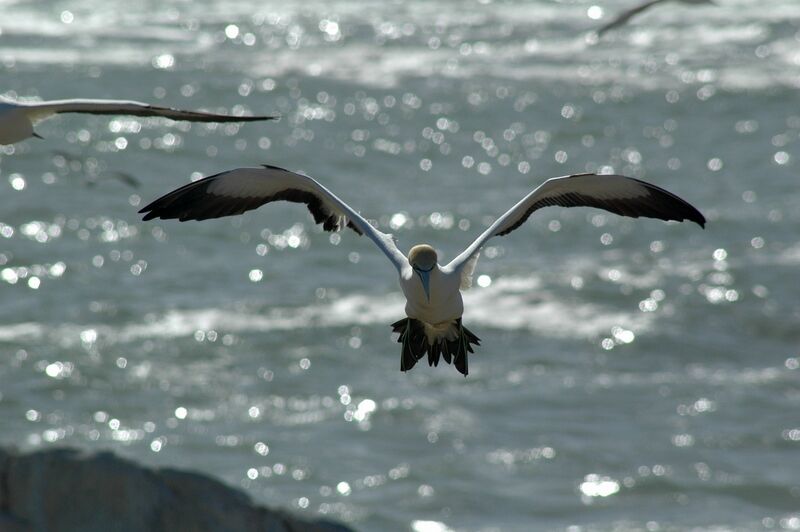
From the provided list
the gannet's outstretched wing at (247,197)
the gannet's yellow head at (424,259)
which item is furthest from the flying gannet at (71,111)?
the gannet's yellow head at (424,259)

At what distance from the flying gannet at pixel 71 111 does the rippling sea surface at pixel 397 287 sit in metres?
7.21

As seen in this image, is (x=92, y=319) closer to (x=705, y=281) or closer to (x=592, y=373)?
(x=592, y=373)

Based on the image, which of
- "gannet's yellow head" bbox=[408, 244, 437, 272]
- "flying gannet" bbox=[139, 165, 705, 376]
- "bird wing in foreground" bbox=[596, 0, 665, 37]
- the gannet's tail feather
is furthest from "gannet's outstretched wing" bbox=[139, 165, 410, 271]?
"bird wing in foreground" bbox=[596, 0, 665, 37]

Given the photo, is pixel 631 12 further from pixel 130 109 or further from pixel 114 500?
pixel 130 109

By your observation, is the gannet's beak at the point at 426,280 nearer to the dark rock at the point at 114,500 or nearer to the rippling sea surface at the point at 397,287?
the dark rock at the point at 114,500

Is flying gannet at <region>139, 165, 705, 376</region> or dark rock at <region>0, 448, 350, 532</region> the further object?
dark rock at <region>0, 448, 350, 532</region>

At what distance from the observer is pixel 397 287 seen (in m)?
33.2

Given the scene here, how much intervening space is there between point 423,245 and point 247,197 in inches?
58.5

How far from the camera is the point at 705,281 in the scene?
112 ft

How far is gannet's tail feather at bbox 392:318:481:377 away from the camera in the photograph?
10.3m

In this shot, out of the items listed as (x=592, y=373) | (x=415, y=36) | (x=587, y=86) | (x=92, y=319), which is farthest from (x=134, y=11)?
(x=592, y=373)

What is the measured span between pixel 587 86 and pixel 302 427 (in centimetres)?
2451

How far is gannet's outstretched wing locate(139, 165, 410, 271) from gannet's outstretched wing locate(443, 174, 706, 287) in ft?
2.85

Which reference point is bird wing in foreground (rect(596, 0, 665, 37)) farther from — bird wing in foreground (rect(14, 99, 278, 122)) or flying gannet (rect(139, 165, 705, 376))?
bird wing in foreground (rect(14, 99, 278, 122))
